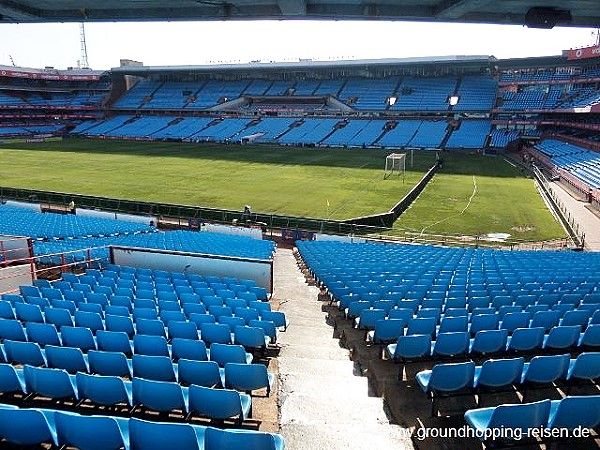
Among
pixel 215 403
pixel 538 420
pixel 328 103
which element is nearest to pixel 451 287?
pixel 538 420

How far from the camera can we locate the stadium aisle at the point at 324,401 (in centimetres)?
513

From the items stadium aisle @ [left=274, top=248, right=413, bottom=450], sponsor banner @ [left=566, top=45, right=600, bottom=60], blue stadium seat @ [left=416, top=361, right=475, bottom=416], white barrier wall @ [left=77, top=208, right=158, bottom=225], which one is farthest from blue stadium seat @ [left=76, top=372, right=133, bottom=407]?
sponsor banner @ [left=566, top=45, right=600, bottom=60]

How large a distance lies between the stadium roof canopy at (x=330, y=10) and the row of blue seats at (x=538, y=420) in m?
5.99

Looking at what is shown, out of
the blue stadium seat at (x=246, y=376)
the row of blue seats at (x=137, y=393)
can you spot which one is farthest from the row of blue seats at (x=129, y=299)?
the blue stadium seat at (x=246, y=376)

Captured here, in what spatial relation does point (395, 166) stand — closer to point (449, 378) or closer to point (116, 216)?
point (116, 216)

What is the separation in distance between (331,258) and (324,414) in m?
9.81

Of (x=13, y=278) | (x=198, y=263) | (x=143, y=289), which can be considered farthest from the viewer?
(x=198, y=263)

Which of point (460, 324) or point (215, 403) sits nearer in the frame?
point (215, 403)

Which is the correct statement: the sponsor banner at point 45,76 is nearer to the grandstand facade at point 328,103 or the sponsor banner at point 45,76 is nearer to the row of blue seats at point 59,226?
the grandstand facade at point 328,103

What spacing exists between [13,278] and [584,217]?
2827 cm

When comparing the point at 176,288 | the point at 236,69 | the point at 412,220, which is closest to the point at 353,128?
the point at 236,69

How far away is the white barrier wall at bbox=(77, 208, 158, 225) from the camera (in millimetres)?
25047

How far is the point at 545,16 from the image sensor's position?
7613 millimetres

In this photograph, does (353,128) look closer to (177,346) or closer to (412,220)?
(412,220)
